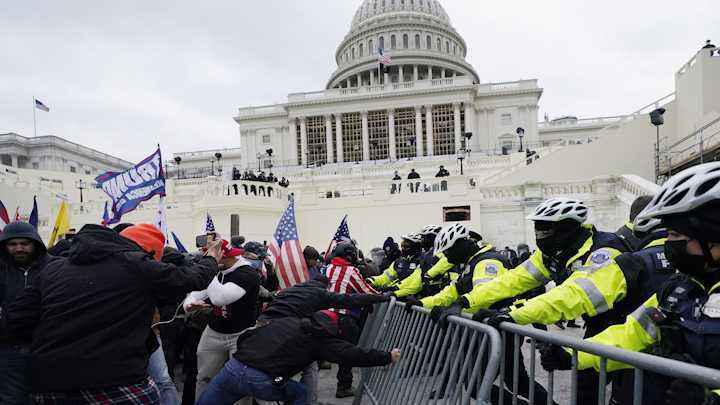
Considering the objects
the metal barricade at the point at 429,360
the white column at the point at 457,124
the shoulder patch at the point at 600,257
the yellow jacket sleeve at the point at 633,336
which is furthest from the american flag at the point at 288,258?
the white column at the point at 457,124

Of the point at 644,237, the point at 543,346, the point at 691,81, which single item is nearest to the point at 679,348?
the point at 543,346

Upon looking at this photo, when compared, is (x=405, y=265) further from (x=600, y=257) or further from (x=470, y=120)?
(x=470, y=120)

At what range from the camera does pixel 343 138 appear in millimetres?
62844

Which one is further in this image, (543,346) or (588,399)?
(588,399)

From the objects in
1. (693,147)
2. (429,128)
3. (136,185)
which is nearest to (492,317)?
(136,185)

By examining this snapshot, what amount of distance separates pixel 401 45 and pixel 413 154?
2580 centimetres

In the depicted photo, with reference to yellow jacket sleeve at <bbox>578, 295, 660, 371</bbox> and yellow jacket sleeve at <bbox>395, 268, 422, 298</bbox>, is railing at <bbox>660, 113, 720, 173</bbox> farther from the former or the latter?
yellow jacket sleeve at <bbox>578, 295, 660, 371</bbox>

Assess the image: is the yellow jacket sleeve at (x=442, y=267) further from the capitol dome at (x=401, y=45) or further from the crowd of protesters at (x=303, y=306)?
the capitol dome at (x=401, y=45)

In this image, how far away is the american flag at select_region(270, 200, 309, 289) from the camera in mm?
6383

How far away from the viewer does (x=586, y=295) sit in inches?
106

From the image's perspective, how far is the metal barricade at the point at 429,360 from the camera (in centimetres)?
285

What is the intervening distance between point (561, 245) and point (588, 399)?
1.04 m

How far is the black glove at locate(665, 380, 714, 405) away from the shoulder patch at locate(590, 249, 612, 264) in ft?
3.82

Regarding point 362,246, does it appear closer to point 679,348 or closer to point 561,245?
point 561,245
